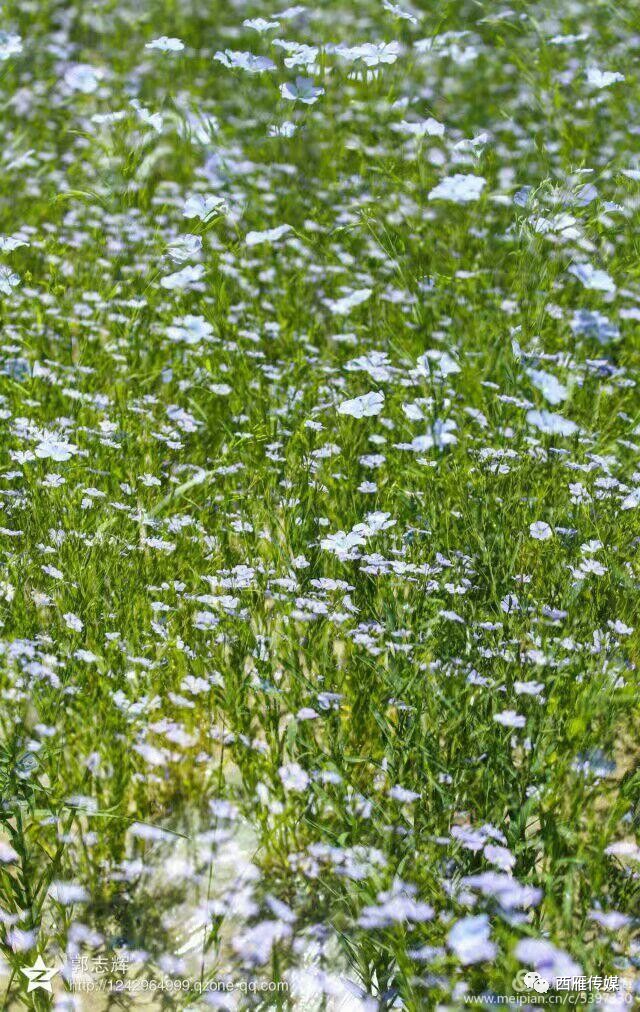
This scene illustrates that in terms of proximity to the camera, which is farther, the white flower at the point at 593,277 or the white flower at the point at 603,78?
the white flower at the point at 603,78

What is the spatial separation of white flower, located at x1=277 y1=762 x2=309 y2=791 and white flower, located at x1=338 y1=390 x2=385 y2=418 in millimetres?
1091

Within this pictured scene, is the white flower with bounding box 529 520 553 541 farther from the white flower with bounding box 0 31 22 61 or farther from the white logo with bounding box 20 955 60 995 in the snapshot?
the white flower with bounding box 0 31 22 61

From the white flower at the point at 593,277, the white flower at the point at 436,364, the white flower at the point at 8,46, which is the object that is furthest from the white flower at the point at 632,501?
the white flower at the point at 8,46

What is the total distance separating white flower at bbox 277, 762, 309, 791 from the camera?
1957 millimetres

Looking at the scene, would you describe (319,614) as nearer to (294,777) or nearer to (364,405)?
(294,777)

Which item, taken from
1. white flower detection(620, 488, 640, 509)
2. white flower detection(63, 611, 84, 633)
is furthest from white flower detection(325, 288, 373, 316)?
white flower detection(63, 611, 84, 633)

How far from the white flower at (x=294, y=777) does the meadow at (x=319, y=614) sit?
0.03 m

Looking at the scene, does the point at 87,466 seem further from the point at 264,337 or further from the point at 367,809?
the point at 367,809

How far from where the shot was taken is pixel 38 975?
5.97 feet

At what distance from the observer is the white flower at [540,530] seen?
7.91ft

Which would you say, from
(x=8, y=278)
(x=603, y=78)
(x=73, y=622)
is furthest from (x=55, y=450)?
(x=603, y=78)

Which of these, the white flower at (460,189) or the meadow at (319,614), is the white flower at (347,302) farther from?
the white flower at (460,189)

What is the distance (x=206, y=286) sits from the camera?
3891mm

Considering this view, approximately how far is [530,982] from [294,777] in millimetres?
589
